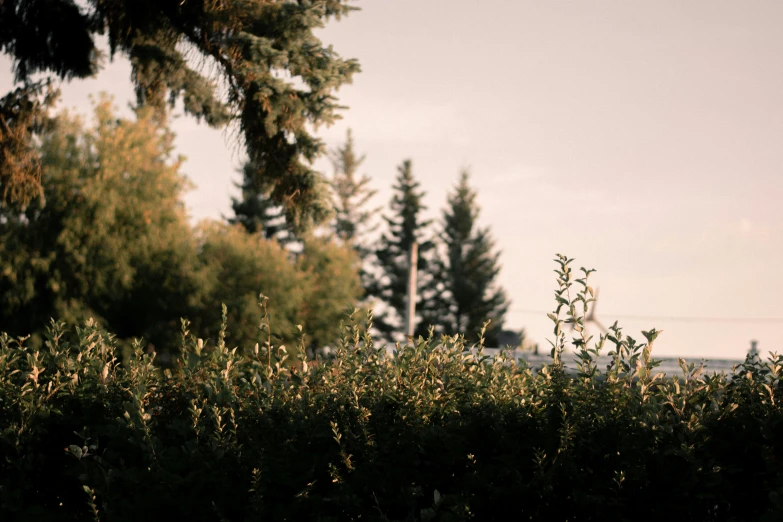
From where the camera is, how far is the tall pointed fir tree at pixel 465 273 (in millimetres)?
56000

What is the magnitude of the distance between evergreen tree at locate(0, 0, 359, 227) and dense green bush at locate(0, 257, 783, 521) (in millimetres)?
6819

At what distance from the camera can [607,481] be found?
413 centimetres

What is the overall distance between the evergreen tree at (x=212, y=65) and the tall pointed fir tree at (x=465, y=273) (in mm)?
43469

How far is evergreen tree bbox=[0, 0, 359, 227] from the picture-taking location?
438 inches

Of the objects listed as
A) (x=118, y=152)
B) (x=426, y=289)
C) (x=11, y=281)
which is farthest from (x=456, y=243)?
(x=11, y=281)

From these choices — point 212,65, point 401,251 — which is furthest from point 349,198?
point 212,65

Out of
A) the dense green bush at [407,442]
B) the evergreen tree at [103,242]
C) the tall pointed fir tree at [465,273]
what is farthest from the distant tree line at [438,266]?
the dense green bush at [407,442]

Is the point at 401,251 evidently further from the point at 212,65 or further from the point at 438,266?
the point at 212,65

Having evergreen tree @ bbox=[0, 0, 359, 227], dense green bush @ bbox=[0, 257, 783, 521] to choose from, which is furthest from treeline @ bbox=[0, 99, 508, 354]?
dense green bush @ bbox=[0, 257, 783, 521]

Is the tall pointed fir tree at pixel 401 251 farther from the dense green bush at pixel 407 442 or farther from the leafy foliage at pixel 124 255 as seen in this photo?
the dense green bush at pixel 407 442

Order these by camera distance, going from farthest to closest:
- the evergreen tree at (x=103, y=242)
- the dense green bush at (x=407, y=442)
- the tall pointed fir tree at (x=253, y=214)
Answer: the tall pointed fir tree at (x=253, y=214), the evergreen tree at (x=103, y=242), the dense green bush at (x=407, y=442)

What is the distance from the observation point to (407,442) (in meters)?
4.34

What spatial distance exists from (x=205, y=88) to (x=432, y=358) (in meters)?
9.65

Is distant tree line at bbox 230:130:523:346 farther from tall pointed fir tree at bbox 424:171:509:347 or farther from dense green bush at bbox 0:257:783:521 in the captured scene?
dense green bush at bbox 0:257:783:521
